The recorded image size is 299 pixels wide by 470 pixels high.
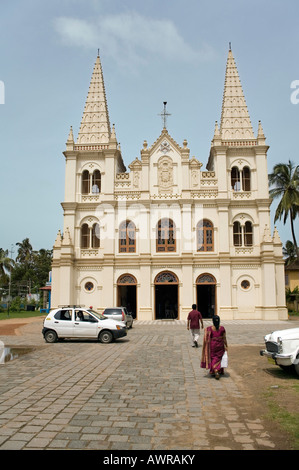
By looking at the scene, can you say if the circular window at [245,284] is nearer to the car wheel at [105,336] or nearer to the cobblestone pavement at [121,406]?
the car wheel at [105,336]

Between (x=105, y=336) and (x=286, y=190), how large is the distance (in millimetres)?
29465

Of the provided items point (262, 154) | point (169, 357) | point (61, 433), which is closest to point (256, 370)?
point (169, 357)

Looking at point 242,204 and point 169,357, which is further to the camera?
point 242,204

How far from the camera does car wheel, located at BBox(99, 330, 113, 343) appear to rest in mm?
16188

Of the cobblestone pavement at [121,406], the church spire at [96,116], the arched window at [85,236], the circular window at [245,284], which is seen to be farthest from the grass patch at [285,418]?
the church spire at [96,116]

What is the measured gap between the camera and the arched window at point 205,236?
102ft

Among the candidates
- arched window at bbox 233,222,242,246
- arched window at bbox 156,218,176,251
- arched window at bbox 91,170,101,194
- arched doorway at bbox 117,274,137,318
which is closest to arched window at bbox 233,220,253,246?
arched window at bbox 233,222,242,246

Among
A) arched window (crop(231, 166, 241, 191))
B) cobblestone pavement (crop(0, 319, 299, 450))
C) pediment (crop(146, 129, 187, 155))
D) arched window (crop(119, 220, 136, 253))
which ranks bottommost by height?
cobblestone pavement (crop(0, 319, 299, 450))

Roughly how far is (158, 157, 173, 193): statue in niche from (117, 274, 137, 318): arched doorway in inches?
305

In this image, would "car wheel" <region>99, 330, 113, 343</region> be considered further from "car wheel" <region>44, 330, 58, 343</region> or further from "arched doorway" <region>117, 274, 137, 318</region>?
"arched doorway" <region>117, 274, 137, 318</region>

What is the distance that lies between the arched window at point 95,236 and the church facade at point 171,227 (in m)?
0.08

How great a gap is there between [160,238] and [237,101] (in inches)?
558

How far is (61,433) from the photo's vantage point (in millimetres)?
5395

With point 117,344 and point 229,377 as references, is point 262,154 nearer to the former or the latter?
point 117,344
